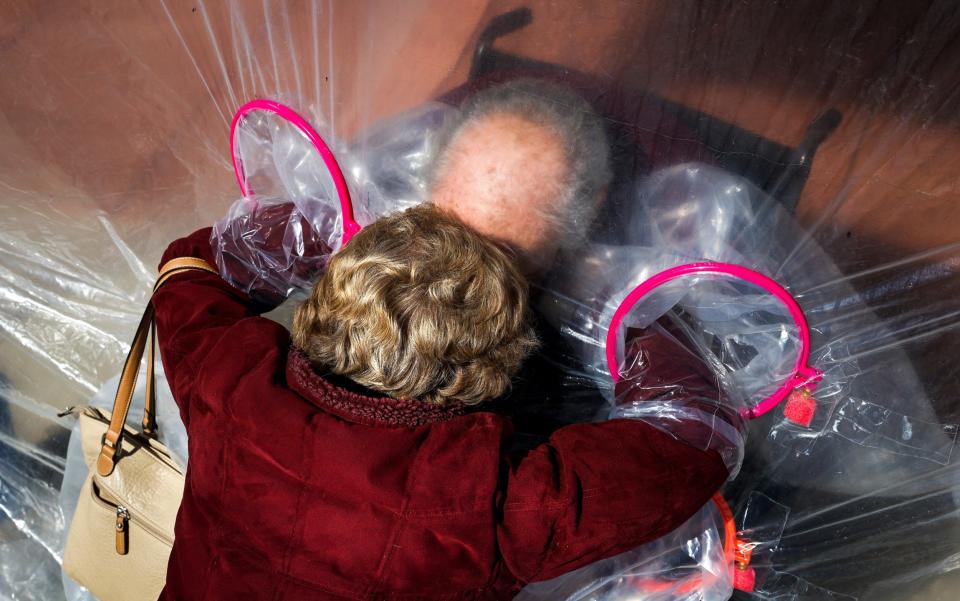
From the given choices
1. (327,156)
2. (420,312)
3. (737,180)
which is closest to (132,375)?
(327,156)

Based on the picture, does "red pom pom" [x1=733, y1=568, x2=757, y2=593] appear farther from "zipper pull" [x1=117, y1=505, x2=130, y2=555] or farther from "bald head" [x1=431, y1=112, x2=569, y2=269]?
"zipper pull" [x1=117, y1=505, x2=130, y2=555]

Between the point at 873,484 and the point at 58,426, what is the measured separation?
5.16 ft

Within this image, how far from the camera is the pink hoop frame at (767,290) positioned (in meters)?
0.92

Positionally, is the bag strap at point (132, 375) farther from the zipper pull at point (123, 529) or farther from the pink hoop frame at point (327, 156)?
the pink hoop frame at point (327, 156)

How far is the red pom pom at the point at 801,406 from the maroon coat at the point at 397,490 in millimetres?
153

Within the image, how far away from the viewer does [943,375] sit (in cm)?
97

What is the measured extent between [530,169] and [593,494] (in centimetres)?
39

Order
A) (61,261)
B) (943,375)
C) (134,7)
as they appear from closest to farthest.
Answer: (943,375) < (134,7) < (61,261)

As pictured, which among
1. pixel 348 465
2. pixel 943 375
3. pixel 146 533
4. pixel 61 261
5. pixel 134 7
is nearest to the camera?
pixel 348 465

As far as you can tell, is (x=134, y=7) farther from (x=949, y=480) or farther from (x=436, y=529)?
(x=949, y=480)

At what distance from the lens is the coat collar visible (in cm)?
86

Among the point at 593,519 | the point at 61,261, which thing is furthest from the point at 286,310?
the point at 593,519

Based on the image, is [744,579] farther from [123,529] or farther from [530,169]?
[123,529]

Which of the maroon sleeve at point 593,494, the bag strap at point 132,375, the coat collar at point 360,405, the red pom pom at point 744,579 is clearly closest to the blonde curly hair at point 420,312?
the coat collar at point 360,405
